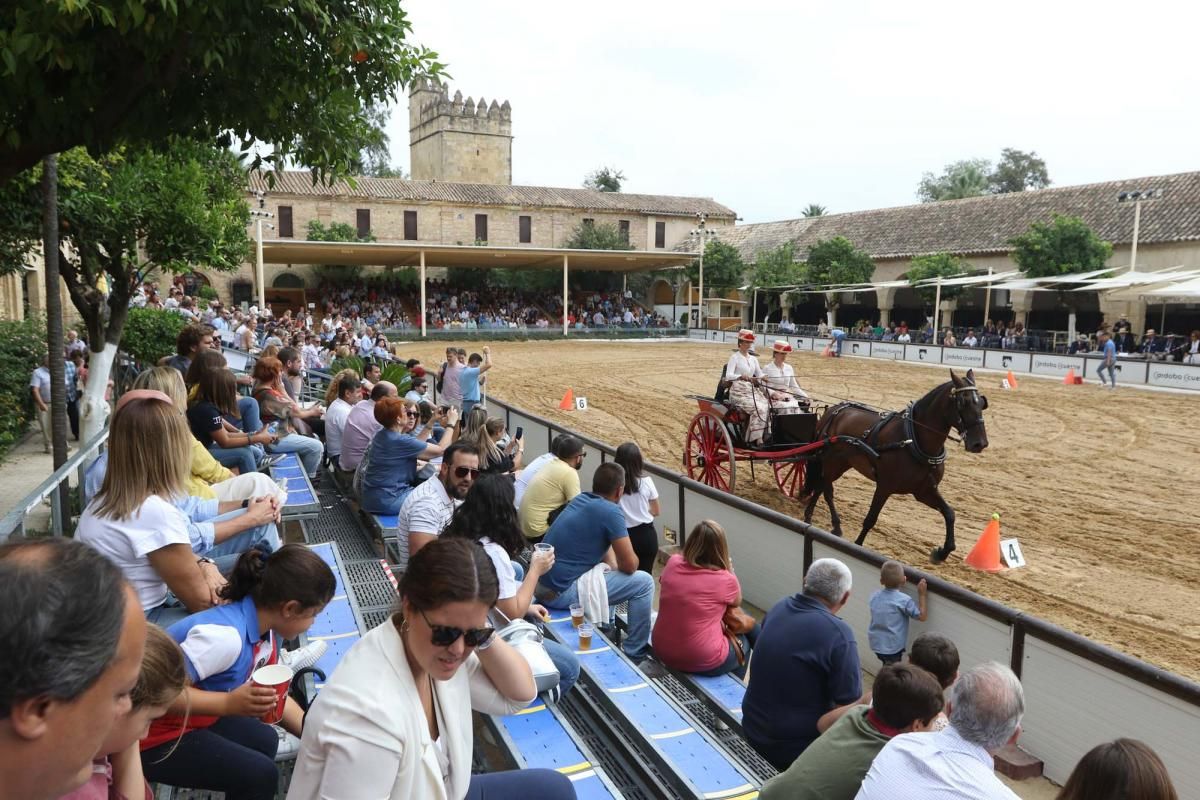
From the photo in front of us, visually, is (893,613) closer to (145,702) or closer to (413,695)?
(413,695)

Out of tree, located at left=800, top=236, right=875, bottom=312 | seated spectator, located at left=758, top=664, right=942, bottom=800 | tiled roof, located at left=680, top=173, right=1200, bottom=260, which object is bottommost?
seated spectator, located at left=758, top=664, right=942, bottom=800

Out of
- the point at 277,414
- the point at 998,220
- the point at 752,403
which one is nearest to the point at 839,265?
the point at 998,220

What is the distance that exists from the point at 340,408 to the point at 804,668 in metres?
6.02

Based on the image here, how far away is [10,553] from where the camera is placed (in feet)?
3.92

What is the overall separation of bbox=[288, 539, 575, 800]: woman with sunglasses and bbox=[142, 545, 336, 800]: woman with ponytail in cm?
75

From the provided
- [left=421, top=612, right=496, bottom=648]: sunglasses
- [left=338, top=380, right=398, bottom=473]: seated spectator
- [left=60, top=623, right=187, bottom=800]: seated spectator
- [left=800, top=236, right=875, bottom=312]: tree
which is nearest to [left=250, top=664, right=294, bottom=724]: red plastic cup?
[left=60, top=623, right=187, bottom=800]: seated spectator

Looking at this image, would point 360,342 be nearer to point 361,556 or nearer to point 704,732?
point 361,556

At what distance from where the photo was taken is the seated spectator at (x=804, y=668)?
3324 millimetres

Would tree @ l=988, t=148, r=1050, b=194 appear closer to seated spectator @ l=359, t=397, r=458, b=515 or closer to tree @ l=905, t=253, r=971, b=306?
tree @ l=905, t=253, r=971, b=306

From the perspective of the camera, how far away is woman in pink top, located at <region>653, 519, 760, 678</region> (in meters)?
4.16

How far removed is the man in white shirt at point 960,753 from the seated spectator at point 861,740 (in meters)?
0.17

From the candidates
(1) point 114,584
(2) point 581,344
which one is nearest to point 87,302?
(1) point 114,584

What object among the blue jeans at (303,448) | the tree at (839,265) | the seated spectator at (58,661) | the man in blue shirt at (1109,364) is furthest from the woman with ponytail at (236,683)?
the tree at (839,265)

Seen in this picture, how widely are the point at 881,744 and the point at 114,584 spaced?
237 centimetres
